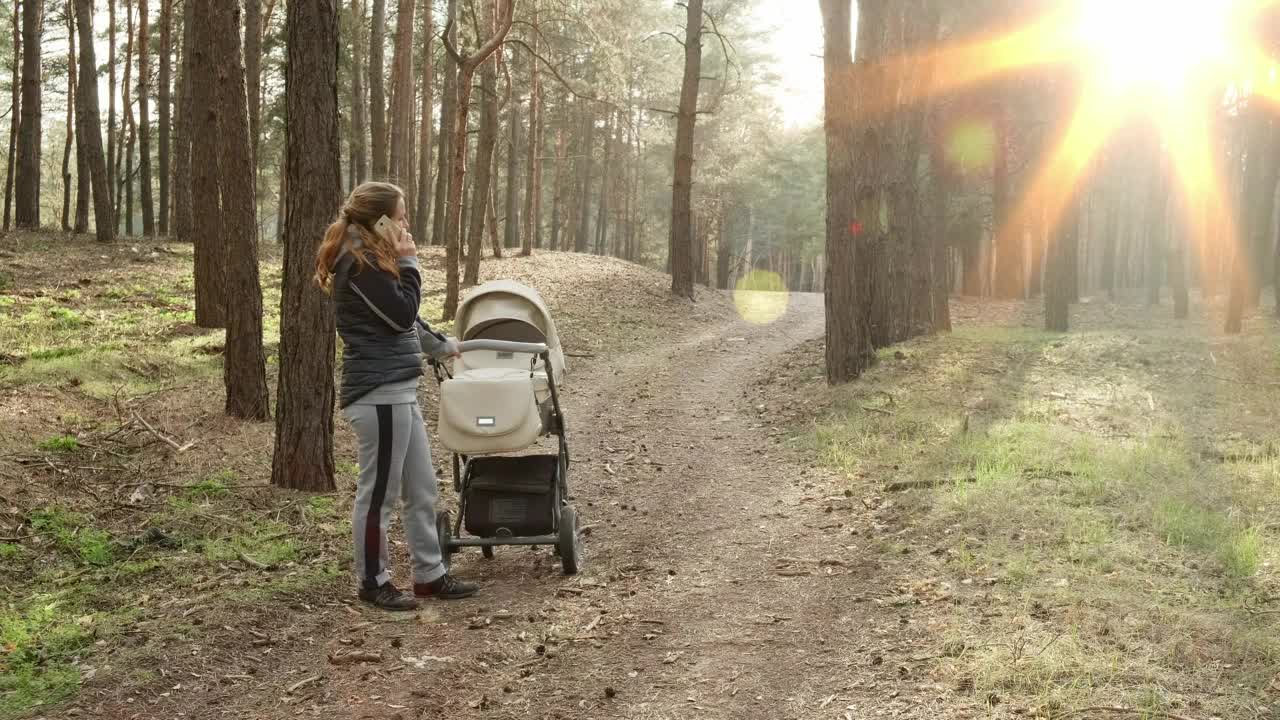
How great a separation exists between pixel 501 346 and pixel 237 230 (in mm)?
5196

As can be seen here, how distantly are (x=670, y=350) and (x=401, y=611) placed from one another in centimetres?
1300

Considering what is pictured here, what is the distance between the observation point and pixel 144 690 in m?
4.36

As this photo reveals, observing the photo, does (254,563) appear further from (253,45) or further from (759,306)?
(759,306)

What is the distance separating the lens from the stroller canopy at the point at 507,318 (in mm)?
6605

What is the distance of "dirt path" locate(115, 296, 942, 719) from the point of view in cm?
437

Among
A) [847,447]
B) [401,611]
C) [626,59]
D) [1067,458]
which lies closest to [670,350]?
[847,447]

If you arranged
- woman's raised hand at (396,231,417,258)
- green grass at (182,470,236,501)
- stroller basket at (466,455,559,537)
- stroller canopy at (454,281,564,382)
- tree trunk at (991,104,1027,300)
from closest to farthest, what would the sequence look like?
1. woman's raised hand at (396,231,417,258)
2. stroller basket at (466,455,559,537)
3. stroller canopy at (454,281,564,382)
4. green grass at (182,470,236,501)
5. tree trunk at (991,104,1027,300)

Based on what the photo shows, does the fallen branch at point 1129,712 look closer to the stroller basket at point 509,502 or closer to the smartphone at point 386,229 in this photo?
the stroller basket at point 509,502

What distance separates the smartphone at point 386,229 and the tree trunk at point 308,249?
2.13 meters

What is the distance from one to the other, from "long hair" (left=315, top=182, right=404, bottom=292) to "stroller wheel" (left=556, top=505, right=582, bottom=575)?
190 cm

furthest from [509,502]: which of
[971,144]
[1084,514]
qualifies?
[971,144]

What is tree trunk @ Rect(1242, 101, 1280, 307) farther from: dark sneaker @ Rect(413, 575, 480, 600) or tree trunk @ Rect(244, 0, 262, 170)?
dark sneaker @ Rect(413, 575, 480, 600)

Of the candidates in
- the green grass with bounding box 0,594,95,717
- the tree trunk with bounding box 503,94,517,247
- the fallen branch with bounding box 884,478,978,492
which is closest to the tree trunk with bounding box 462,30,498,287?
the tree trunk with bounding box 503,94,517,247

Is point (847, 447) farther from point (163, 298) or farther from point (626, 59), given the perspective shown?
point (626, 59)
